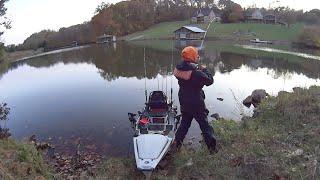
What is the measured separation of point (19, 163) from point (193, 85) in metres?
4.65

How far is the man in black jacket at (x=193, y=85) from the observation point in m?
9.27

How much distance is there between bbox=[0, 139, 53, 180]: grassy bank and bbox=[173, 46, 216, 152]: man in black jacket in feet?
13.2

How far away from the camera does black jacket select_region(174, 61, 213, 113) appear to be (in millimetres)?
9250

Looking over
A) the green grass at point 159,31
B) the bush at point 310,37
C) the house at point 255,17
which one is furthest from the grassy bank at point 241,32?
the house at point 255,17

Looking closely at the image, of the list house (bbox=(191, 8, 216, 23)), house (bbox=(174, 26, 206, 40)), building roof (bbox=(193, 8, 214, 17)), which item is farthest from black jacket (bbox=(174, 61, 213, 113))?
building roof (bbox=(193, 8, 214, 17))

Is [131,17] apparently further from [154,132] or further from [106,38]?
[154,132]

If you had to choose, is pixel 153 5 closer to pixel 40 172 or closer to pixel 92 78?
pixel 92 78

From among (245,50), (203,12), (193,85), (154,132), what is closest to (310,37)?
(245,50)

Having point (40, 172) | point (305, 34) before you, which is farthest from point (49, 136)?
point (305, 34)

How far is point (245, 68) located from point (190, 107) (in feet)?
93.0

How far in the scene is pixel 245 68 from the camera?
36.8 meters

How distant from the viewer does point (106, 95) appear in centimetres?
2475

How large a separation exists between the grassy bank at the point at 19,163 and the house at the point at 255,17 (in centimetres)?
10323

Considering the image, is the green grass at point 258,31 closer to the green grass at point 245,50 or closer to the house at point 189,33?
the house at point 189,33
